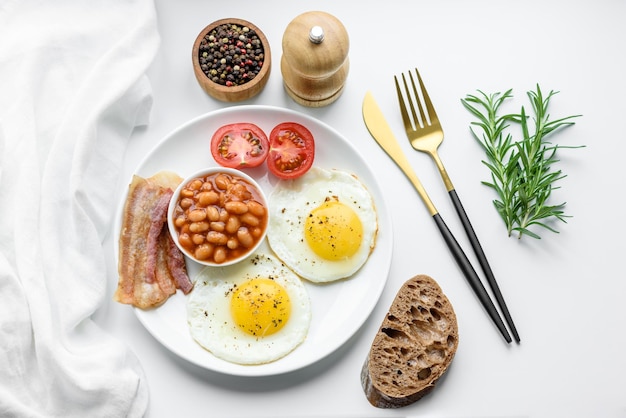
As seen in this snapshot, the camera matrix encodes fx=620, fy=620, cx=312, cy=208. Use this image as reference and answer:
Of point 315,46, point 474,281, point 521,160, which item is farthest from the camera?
point 521,160

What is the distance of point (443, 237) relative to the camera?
292 centimetres

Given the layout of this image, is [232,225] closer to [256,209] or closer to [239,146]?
[256,209]

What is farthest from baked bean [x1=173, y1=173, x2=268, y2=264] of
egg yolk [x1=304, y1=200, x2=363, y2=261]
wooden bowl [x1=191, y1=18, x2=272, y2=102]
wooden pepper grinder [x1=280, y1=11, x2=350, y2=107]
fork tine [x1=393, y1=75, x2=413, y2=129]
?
fork tine [x1=393, y1=75, x2=413, y2=129]

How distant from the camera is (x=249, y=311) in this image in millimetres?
2721

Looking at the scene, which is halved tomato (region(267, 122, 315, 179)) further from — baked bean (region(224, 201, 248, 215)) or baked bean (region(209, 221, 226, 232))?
baked bean (region(209, 221, 226, 232))

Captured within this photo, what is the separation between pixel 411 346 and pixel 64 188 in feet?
5.53

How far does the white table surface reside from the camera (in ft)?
9.27

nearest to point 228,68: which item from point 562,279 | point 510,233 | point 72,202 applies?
point 72,202

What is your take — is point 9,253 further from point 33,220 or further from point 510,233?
point 510,233

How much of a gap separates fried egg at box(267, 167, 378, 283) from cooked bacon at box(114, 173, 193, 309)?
0.46m

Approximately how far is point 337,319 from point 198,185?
87cm

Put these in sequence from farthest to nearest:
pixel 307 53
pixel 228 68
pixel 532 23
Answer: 1. pixel 532 23
2. pixel 228 68
3. pixel 307 53

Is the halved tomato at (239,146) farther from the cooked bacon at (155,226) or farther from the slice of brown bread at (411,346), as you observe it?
the slice of brown bread at (411,346)

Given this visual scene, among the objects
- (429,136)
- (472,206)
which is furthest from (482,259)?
(429,136)
